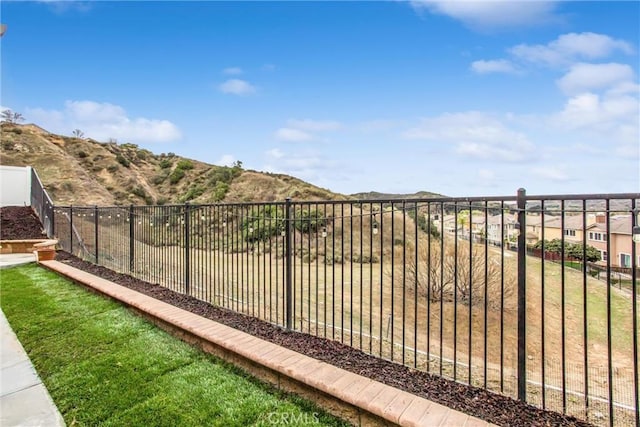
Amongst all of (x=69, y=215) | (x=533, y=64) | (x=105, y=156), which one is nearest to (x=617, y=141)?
(x=533, y=64)

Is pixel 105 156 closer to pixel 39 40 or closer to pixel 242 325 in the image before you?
pixel 39 40

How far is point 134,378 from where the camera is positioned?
7.73 feet

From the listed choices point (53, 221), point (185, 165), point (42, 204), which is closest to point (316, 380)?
point (53, 221)

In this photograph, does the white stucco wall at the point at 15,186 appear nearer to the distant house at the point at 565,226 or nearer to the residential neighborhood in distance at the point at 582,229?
the residential neighborhood in distance at the point at 582,229

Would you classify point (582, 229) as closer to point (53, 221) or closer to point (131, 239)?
point (131, 239)

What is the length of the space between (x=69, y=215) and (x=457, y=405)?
899cm

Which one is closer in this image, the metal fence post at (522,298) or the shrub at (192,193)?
the metal fence post at (522,298)

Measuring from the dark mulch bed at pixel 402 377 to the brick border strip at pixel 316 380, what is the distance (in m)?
0.15

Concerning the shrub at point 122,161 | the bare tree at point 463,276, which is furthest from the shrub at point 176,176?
the bare tree at point 463,276

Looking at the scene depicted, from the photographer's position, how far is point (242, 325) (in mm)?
3146

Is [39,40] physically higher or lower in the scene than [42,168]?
higher

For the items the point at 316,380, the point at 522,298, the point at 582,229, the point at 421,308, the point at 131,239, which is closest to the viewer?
the point at 582,229

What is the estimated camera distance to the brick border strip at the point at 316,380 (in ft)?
5.51

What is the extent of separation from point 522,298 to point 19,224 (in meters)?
14.3
